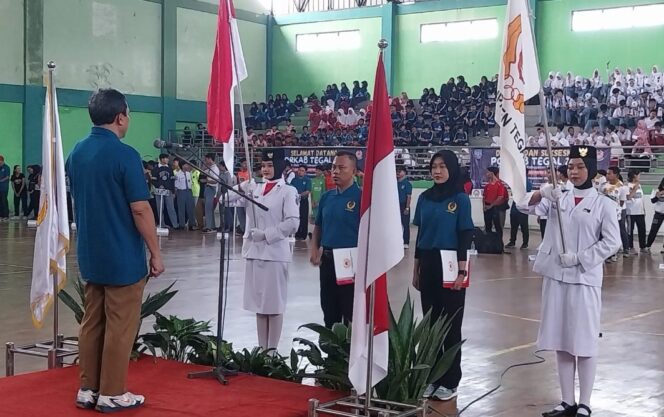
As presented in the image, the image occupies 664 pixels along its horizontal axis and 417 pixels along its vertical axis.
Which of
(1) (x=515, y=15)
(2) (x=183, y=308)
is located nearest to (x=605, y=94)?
(2) (x=183, y=308)

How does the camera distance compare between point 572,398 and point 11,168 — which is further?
point 11,168

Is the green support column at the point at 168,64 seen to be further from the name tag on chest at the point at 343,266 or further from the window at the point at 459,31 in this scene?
the name tag on chest at the point at 343,266

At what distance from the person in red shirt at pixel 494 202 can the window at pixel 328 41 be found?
1413 cm

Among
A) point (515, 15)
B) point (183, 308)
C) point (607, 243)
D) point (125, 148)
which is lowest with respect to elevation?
point (183, 308)

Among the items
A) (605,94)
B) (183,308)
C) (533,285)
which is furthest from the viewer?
(605,94)

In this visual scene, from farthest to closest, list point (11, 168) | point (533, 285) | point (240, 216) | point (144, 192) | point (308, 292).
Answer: point (11, 168)
point (240, 216)
point (533, 285)
point (308, 292)
point (144, 192)

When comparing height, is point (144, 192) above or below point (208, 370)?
above

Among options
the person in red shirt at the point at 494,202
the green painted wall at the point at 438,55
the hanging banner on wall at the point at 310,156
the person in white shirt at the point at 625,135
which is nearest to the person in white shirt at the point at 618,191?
the person in red shirt at the point at 494,202

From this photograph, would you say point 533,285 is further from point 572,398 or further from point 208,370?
point 208,370

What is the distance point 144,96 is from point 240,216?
426 inches

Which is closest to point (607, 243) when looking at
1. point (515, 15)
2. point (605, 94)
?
point (515, 15)

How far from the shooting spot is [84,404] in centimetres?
474

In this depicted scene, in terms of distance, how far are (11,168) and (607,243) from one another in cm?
2310

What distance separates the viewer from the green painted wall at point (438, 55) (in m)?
27.1
